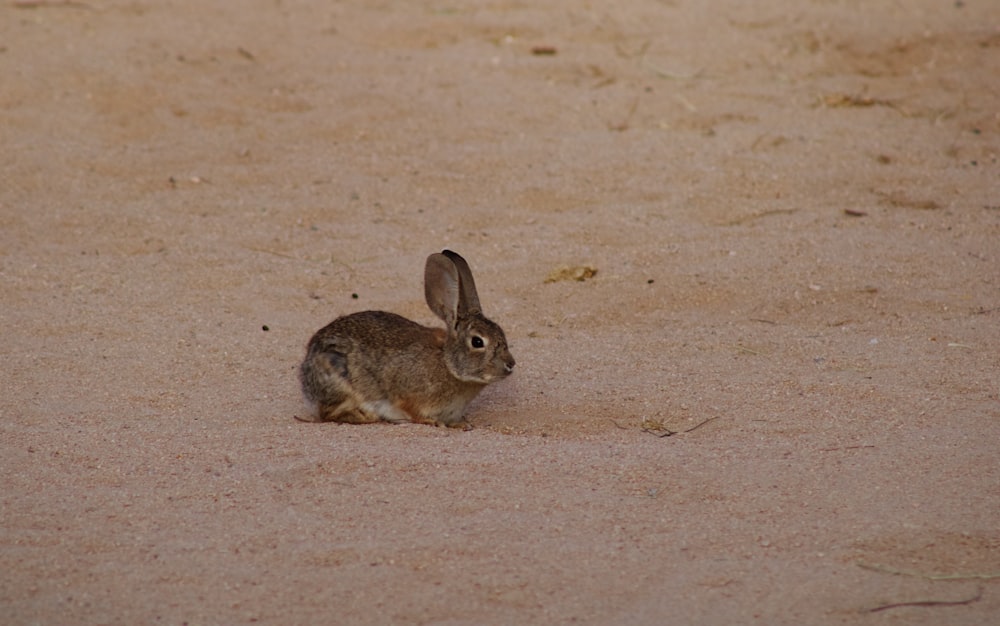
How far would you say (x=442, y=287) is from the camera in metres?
5.60

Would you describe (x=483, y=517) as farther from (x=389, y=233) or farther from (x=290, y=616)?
(x=389, y=233)

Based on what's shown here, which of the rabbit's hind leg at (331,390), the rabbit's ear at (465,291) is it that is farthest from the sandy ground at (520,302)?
the rabbit's ear at (465,291)

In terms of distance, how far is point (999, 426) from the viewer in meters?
5.04

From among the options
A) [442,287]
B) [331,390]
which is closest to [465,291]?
[442,287]

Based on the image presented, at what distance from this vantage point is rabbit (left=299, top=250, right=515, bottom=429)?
543 cm

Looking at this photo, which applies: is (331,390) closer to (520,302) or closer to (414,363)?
(414,363)

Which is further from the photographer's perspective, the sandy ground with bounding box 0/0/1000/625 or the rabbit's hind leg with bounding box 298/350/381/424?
the rabbit's hind leg with bounding box 298/350/381/424

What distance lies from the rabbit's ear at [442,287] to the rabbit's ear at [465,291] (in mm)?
16

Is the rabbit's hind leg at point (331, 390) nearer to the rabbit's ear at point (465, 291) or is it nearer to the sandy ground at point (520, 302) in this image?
the sandy ground at point (520, 302)

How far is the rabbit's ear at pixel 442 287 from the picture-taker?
5505 mm

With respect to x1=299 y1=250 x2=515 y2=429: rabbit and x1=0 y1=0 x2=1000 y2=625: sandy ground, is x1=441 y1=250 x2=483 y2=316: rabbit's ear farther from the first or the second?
x1=0 y1=0 x2=1000 y2=625: sandy ground

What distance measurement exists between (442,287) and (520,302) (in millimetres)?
1168

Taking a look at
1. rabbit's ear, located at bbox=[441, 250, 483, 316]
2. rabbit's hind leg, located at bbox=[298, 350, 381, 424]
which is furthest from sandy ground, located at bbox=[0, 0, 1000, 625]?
rabbit's ear, located at bbox=[441, 250, 483, 316]

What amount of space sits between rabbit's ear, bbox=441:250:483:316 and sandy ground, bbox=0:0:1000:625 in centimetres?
43
